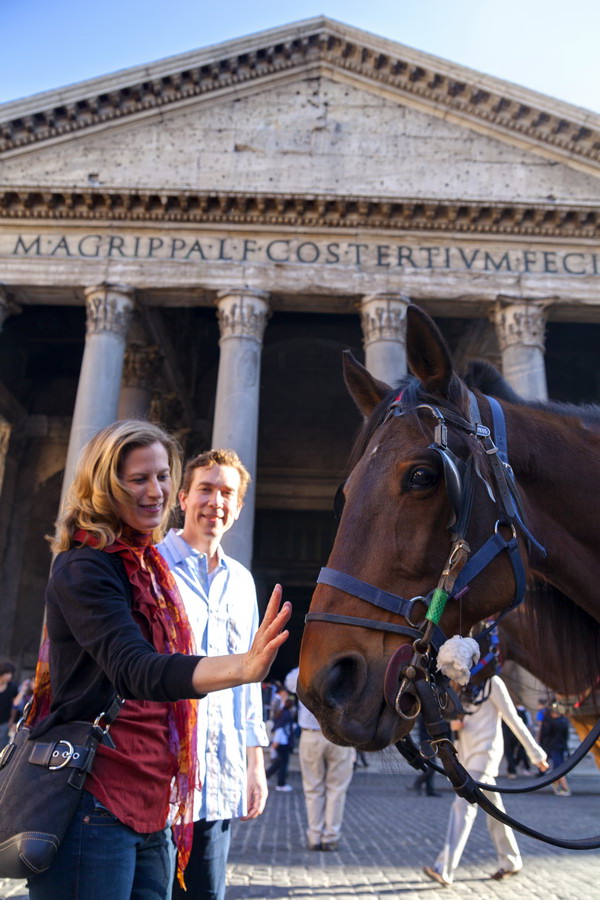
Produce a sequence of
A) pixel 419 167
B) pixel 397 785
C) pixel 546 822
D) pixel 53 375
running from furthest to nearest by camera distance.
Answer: pixel 53 375
pixel 419 167
pixel 397 785
pixel 546 822

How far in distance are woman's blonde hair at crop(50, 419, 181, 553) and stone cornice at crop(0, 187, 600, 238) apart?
12.5m

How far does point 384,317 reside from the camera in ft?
43.0

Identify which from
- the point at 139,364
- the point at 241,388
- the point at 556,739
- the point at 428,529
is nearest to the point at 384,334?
the point at 241,388

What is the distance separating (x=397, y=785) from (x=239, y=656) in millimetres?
11018

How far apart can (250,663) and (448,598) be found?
483 millimetres

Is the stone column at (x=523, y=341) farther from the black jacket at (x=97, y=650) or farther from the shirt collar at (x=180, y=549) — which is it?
the black jacket at (x=97, y=650)

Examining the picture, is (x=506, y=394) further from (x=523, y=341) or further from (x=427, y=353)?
(x=523, y=341)

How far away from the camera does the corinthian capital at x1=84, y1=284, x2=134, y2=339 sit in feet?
43.1

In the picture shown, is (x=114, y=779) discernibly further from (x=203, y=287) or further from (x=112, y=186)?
(x=112, y=186)

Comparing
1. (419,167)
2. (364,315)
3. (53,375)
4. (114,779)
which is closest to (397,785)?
(364,315)

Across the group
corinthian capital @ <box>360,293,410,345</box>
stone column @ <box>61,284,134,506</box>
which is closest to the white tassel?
stone column @ <box>61,284,134,506</box>

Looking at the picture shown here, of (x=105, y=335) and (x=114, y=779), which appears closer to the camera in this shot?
(x=114, y=779)

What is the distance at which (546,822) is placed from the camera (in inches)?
291

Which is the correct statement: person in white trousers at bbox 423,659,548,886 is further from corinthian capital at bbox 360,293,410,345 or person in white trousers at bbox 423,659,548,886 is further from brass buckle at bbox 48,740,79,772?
corinthian capital at bbox 360,293,410,345
